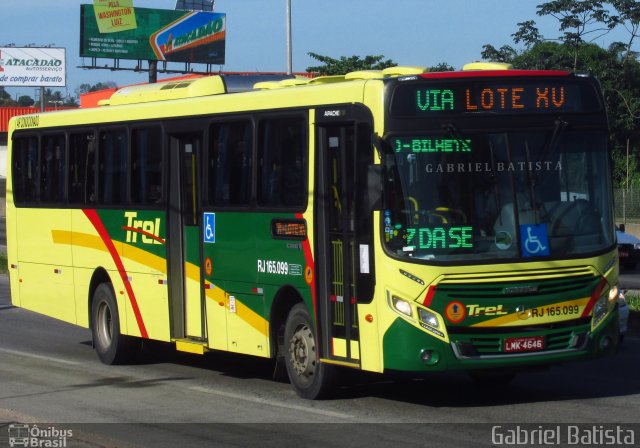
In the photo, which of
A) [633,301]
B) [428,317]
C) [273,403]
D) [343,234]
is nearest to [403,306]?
[428,317]

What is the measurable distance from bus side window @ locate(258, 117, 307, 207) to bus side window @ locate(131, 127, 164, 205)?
2.30 metres

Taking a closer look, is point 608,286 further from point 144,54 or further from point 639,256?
point 144,54

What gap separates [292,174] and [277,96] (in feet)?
2.91

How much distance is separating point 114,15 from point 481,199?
56.4 metres

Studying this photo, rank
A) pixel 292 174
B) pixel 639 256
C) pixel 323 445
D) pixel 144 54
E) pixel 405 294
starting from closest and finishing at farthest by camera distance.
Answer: pixel 323 445 → pixel 405 294 → pixel 292 174 → pixel 639 256 → pixel 144 54

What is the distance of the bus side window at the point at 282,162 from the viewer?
11.8 metres

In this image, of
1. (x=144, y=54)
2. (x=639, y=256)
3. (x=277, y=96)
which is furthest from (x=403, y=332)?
(x=144, y=54)

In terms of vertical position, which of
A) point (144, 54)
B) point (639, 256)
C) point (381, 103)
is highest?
point (144, 54)

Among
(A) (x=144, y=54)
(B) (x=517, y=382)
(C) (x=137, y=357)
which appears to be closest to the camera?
(B) (x=517, y=382)

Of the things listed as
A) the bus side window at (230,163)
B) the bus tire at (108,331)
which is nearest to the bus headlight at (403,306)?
the bus side window at (230,163)

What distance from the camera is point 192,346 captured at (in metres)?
13.7

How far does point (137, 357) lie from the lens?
1560 centimetres

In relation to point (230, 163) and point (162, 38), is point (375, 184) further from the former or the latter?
point (162, 38)

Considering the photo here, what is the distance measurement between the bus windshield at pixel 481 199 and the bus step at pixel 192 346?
371 cm
